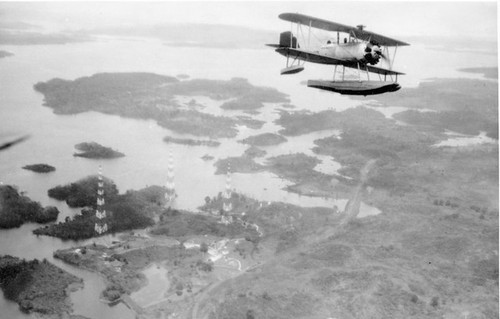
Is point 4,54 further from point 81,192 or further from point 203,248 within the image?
point 203,248

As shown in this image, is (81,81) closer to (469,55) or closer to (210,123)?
(210,123)

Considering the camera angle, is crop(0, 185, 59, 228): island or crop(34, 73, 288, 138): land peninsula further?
crop(34, 73, 288, 138): land peninsula

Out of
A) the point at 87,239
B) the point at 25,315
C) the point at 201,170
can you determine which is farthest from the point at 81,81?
the point at 25,315

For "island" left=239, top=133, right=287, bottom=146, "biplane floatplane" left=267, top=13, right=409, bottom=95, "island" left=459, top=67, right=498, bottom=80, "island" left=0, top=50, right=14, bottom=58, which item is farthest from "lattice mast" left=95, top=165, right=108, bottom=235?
"island" left=459, top=67, right=498, bottom=80

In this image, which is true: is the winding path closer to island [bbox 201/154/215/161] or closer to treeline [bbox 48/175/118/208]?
treeline [bbox 48/175/118/208]

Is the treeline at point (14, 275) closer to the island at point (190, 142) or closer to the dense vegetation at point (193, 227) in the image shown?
the dense vegetation at point (193, 227)

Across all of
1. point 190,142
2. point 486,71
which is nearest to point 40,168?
point 190,142

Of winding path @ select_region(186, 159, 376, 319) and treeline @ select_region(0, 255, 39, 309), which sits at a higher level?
treeline @ select_region(0, 255, 39, 309)
